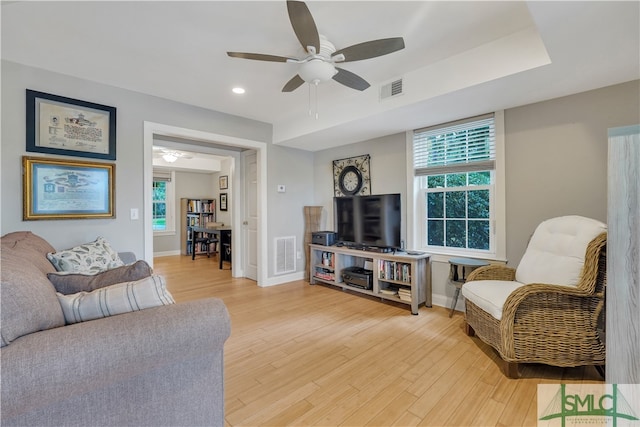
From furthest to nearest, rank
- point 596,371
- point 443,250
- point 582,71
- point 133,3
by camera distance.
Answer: point 443,250 < point 582,71 < point 596,371 < point 133,3

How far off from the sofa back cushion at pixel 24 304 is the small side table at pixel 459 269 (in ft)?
9.59

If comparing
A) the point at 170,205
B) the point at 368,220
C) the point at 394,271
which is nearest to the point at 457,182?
the point at 368,220

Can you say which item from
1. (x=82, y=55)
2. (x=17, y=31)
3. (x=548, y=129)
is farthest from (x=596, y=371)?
(x=17, y=31)

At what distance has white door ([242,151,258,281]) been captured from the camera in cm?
460

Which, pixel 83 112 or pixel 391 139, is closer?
pixel 83 112

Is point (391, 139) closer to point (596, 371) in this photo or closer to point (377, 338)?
point (377, 338)

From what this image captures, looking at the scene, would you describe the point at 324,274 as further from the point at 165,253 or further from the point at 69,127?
the point at 165,253

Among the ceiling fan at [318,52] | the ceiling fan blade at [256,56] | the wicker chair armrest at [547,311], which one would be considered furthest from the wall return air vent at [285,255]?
the wicker chair armrest at [547,311]

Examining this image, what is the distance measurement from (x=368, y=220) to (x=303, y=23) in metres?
2.56

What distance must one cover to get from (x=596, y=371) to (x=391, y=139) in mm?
2940

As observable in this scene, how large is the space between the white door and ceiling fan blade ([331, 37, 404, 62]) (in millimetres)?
2890

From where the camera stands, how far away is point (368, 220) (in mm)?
3768

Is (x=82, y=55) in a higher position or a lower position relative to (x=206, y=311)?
higher

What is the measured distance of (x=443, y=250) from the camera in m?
3.38
